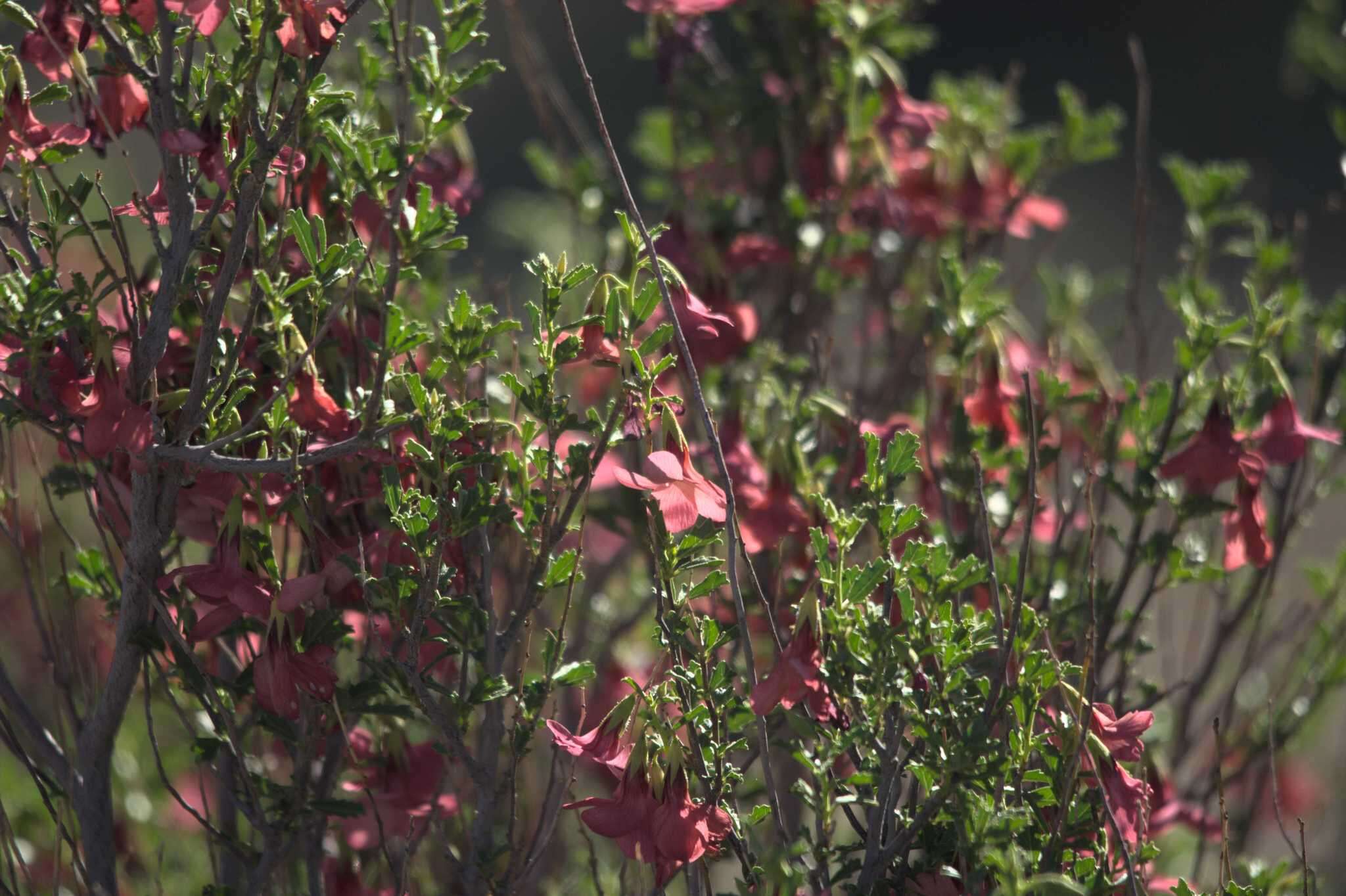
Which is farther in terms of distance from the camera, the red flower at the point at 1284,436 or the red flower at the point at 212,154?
A: the red flower at the point at 1284,436

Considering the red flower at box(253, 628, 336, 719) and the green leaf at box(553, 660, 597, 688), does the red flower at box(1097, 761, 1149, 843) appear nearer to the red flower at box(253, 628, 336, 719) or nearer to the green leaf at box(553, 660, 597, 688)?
the green leaf at box(553, 660, 597, 688)

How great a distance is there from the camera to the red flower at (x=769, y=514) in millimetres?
1234

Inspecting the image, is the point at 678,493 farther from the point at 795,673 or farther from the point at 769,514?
the point at 769,514

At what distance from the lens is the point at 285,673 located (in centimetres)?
101

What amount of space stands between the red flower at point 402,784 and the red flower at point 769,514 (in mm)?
374

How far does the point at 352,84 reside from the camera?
70.3 inches

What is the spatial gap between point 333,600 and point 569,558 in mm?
224

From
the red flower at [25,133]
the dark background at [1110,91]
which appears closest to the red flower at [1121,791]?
the red flower at [25,133]

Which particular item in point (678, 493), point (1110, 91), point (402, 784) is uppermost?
point (678, 493)

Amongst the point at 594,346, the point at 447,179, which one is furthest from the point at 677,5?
the point at 594,346

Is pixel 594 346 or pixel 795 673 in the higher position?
pixel 594 346

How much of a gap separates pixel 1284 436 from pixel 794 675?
634 millimetres

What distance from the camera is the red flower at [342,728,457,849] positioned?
3.98 ft

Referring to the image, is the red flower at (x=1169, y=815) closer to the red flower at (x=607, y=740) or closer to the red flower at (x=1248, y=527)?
the red flower at (x=1248, y=527)
